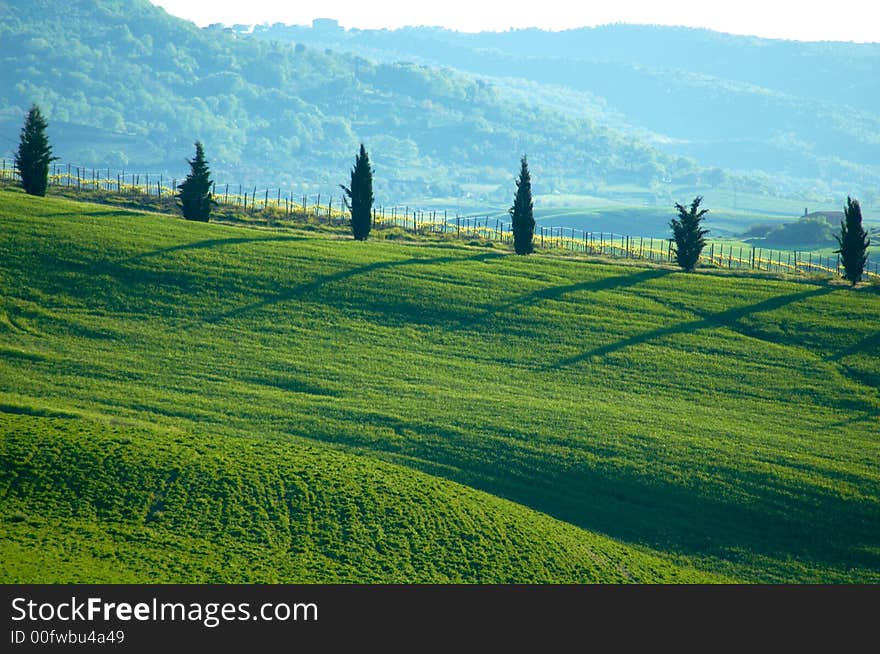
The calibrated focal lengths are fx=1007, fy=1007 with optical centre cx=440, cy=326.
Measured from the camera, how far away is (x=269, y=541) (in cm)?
4512

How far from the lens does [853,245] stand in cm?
8756

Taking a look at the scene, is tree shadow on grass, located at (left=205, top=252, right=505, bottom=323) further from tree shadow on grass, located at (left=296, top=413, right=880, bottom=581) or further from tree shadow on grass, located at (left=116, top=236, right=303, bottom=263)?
tree shadow on grass, located at (left=296, top=413, right=880, bottom=581)

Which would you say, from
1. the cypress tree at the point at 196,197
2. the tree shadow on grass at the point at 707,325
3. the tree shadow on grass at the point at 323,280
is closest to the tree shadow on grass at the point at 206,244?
the cypress tree at the point at 196,197

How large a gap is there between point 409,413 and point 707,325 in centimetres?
2821

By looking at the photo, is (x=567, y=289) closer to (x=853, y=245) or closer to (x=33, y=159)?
(x=853, y=245)

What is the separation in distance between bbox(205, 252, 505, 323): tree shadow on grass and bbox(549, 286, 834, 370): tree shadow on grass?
1957 centimetres

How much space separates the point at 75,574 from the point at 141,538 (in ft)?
14.9

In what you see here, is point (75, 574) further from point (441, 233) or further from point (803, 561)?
point (441, 233)

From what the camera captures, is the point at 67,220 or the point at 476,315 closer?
the point at 476,315

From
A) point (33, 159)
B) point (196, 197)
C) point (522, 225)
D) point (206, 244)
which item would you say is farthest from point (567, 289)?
point (33, 159)

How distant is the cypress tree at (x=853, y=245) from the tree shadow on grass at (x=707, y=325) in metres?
3.91

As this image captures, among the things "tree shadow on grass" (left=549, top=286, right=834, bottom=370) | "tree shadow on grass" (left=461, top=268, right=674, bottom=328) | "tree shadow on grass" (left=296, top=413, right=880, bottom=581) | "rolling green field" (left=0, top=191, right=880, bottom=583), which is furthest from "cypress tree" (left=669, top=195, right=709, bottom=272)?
"tree shadow on grass" (left=296, top=413, right=880, bottom=581)

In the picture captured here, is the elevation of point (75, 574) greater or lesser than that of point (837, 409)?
lesser
